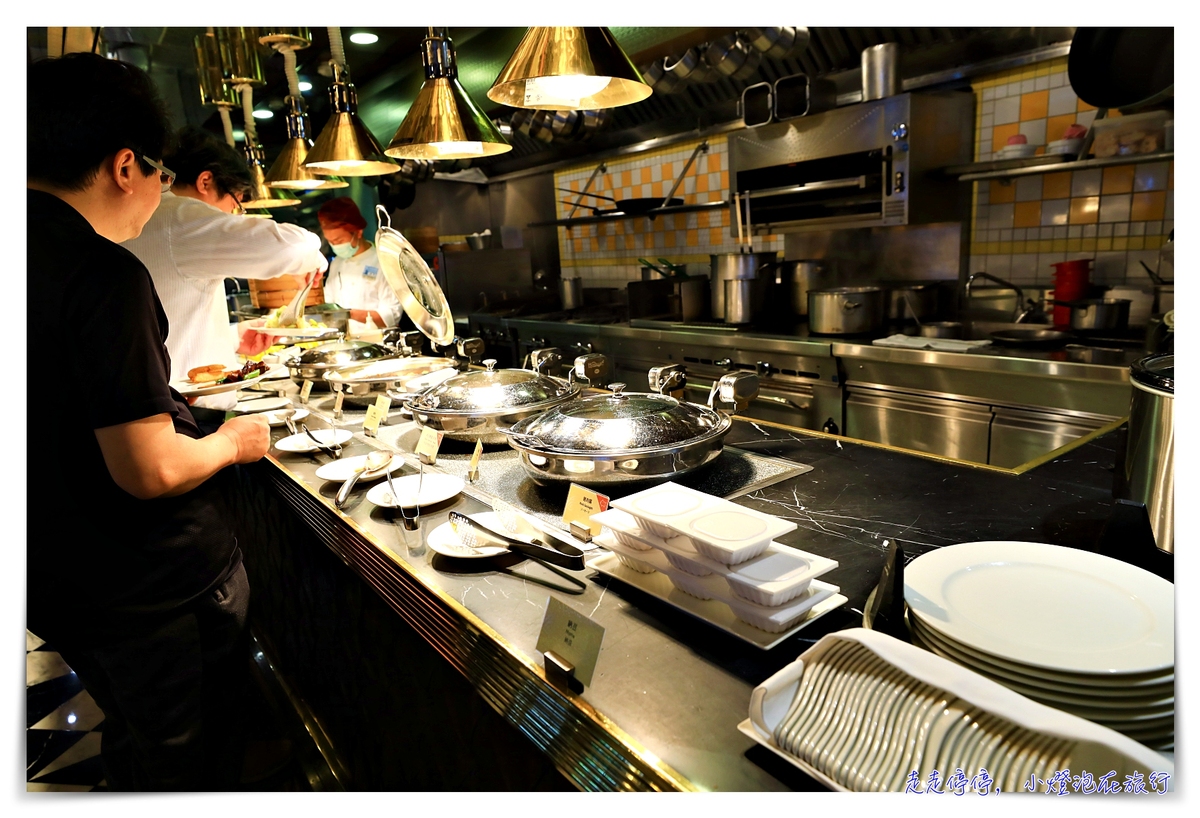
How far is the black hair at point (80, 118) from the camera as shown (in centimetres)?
134

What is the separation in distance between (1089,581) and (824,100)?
3.95 meters

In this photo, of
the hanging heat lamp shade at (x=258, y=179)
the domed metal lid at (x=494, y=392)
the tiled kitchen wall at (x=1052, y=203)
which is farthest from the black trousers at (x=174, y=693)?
the tiled kitchen wall at (x=1052, y=203)

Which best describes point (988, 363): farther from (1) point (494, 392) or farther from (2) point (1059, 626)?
(2) point (1059, 626)

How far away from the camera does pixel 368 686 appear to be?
184 centimetres

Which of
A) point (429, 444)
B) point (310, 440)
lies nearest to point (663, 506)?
point (429, 444)

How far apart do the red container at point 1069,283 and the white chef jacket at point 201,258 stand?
3.56 m

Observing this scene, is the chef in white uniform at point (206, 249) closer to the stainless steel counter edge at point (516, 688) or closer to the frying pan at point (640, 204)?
the stainless steel counter edge at point (516, 688)

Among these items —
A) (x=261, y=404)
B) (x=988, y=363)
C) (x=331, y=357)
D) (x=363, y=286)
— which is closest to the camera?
(x=261, y=404)

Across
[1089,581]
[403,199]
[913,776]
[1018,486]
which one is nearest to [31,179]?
[913,776]

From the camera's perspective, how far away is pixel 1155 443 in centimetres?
106

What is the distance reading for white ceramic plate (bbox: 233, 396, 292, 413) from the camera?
9.12 ft

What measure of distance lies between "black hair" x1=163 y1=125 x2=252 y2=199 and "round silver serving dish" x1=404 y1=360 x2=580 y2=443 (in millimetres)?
1673

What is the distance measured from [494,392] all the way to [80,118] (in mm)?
1110

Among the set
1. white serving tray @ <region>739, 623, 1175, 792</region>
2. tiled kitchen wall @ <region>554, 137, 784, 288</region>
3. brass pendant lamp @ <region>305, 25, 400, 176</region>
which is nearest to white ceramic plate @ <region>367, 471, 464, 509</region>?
white serving tray @ <region>739, 623, 1175, 792</region>
